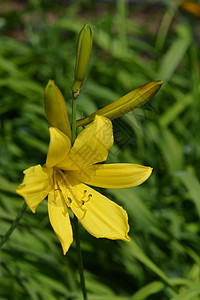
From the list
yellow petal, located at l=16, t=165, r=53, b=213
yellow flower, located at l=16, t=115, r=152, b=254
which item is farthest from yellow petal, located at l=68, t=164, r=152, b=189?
yellow petal, located at l=16, t=165, r=53, b=213

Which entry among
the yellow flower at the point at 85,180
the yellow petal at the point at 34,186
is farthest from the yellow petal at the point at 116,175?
the yellow petal at the point at 34,186

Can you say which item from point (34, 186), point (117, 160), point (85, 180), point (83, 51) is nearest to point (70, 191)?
point (85, 180)

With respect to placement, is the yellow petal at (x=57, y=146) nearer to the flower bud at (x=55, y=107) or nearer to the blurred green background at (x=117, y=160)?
the flower bud at (x=55, y=107)

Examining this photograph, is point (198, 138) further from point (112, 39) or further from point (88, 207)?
point (88, 207)

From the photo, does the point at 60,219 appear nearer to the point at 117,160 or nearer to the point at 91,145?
the point at 91,145

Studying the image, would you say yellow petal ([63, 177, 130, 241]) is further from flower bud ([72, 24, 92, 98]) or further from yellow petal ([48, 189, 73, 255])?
flower bud ([72, 24, 92, 98])

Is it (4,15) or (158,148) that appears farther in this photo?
(4,15)

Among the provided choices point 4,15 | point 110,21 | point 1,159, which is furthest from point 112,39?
point 1,159
